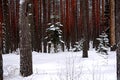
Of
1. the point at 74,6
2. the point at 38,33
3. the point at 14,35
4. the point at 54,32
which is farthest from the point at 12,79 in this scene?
the point at 14,35

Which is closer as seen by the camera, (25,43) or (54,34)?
(25,43)

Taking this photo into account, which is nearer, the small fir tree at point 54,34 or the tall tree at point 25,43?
the tall tree at point 25,43

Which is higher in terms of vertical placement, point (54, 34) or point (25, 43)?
point (25, 43)

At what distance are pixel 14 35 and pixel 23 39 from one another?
75.8ft

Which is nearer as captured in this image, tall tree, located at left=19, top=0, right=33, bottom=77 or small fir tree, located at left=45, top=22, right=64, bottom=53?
tall tree, located at left=19, top=0, right=33, bottom=77

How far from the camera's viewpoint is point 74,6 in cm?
3072

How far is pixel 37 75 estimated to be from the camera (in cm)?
1046

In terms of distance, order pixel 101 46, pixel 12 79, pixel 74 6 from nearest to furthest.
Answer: pixel 12 79 < pixel 101 46 < pixel 74 6

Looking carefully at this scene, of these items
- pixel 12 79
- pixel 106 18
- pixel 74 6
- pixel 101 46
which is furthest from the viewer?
pixel 74 6

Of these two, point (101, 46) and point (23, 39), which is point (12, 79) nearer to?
point (23, 39)

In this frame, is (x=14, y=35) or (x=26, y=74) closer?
(x=26, y=74)

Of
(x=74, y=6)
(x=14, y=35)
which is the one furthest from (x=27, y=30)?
(x=14, y=35)

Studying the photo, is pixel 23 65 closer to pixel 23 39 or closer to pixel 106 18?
pixel 23 39

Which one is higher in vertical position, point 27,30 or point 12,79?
point 27,30
